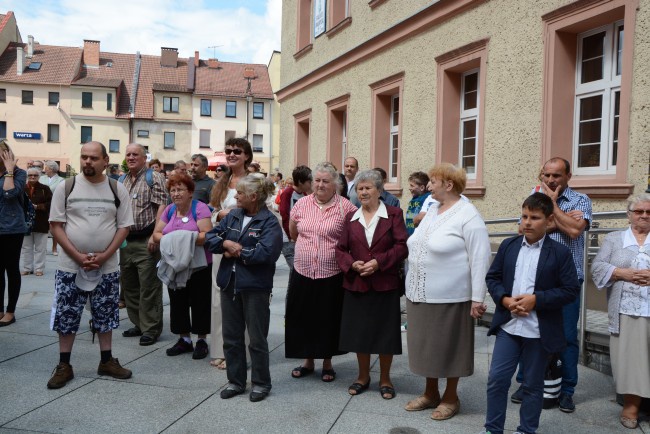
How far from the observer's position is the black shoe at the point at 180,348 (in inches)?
240

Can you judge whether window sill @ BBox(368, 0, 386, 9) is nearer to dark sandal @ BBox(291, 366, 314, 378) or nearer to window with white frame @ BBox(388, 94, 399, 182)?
window with white frame @ BBox(388, 94, 399, 182)

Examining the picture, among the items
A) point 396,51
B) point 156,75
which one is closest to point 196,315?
point 396,51

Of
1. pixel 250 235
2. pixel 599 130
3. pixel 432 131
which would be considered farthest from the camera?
pixel 432 131

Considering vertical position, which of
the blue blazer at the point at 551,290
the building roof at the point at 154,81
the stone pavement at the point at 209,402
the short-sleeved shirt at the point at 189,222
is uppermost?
the building roof at the point at 154,81

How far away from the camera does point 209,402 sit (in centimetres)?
478

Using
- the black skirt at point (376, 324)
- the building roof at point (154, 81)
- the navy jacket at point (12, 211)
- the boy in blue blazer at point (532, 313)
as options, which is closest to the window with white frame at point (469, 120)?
the black skirt at point (376, 324)

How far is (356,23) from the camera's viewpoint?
13.7 meters

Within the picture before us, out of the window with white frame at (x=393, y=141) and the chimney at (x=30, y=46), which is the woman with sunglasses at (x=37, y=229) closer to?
the window with white frame at (x=393, y=141)

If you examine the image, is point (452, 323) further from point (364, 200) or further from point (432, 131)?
point (432, 131)

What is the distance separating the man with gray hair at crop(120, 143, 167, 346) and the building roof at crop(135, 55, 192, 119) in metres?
48.8

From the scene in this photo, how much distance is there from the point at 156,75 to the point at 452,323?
56667 millimetres

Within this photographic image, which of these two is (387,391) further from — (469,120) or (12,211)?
(469,120)

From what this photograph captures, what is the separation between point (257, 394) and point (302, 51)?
43.8 ft

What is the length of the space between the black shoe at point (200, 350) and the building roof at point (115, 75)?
50313 millimetres
